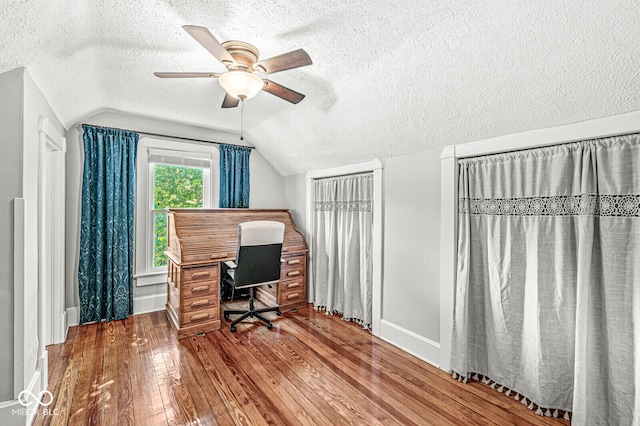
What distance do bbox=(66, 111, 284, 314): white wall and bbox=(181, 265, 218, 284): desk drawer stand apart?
100 cm

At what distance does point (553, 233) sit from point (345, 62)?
1.82 meters

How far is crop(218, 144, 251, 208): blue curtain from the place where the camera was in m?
4.06

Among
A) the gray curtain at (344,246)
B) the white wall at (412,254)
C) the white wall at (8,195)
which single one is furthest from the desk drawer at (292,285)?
the white wall at (8,195)

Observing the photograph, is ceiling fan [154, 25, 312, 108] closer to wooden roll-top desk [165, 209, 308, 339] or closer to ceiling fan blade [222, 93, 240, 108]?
ceiling fan blade [222, 93, 240, 108]

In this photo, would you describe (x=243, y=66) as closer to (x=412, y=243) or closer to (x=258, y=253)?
(x=258, y=253)

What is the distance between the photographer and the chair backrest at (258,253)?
304cm

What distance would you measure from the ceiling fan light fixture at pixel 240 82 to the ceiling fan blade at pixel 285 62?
0.07 metres

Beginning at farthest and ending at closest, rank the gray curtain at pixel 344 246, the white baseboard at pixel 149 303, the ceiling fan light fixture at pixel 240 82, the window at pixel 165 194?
1. the window at pixel 165 194
2. the white baseboard at pixel 149 303
3. the gray curtain at pixel 344 246
4. the ceiling fan light fixture at pixel 240 82

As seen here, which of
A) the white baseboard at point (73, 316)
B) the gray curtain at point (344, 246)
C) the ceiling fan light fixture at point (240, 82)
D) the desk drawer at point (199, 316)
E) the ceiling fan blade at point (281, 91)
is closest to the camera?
the ceiling fan light fixture at point (240, 82)

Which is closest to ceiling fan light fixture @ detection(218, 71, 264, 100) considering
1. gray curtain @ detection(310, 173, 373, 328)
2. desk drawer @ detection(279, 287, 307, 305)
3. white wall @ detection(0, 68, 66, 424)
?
white wall @ detection(0, 68, 66, 424)

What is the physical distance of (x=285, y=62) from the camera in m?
1.70

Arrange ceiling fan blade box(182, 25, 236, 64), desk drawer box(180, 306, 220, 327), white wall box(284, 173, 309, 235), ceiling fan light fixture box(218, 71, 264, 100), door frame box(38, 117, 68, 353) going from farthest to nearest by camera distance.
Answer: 1. white wall box(284, 173, 309, 235)
2. desk drawer box(180, 306, 220, 327)
3. door frame box(38, 117, 68, 353)
4. ceiling fan light fixture box(218, 71, 264, 100)
5. ceiling fan blade box(182, 25, 236, 64)

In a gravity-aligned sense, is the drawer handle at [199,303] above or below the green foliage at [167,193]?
below

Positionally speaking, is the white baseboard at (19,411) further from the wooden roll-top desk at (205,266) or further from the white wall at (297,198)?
Result: the white wall at (297,198)
